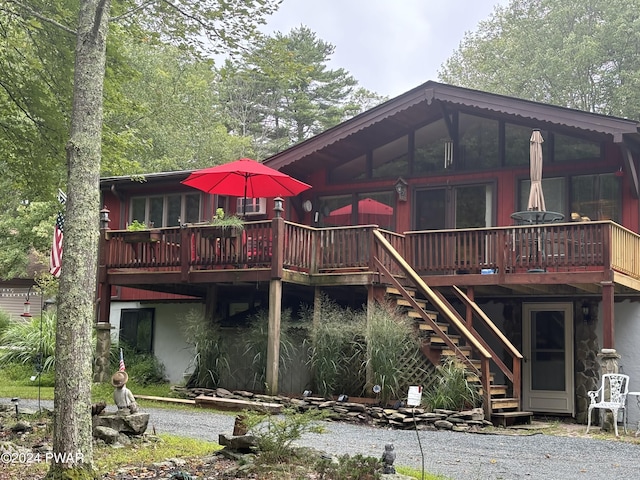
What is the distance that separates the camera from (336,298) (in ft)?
52.8

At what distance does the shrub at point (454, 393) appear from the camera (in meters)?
11.8

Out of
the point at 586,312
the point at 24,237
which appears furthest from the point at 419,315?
the point at 24,237

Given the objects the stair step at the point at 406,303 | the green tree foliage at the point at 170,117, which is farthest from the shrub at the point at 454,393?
the green tree foliage at the point at 170,117

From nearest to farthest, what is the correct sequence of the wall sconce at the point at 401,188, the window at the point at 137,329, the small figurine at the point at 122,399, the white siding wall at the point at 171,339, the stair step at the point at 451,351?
the small figurine at the point at 122,399, the stair step at the point at 451,351, the wall sconce at the point at 401,188, the white siding wall at the point at 171,339, the window at the point at 137,329

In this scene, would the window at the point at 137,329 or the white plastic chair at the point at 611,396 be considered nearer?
the white plastic chair at the point at 611,396

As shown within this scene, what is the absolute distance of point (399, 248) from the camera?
14578 mm

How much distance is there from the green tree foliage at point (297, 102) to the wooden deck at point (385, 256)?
25.6 m

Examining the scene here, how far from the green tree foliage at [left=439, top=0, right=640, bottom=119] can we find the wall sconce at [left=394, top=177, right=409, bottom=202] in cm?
1597

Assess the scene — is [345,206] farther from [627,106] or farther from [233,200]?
[627,106]

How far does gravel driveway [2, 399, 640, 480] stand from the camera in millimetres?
7809

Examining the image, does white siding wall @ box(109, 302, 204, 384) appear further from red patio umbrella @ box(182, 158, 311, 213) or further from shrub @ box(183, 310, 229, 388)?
red patio umbrella @ box(182, 158, 311, 213)

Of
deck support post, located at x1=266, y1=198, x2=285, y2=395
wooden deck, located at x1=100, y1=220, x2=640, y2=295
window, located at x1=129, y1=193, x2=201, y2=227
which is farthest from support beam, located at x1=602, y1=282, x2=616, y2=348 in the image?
window, located at x1=129, y1=193, x2=201, y2=227

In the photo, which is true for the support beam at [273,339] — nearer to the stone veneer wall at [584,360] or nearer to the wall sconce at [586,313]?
the stone veneer wall at [584,360]

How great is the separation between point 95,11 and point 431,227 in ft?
34.5
